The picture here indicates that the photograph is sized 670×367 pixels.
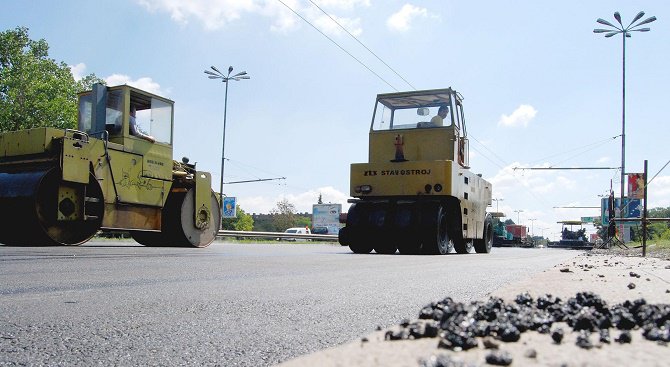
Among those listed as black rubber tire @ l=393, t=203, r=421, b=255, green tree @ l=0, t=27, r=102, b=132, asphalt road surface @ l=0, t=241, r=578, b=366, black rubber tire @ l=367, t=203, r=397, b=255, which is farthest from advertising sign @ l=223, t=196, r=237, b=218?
asphalt road surface @ l=0, t=241, r=578, b=366

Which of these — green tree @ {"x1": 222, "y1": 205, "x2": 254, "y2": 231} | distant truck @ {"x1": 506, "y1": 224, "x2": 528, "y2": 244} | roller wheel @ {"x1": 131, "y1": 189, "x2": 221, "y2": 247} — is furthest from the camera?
green tree @ {"x1": 222, "y1": 205, "x2": 254, "y2": 231}

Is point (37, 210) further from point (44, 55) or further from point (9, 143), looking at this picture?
point (44, 55)

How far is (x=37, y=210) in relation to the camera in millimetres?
9500

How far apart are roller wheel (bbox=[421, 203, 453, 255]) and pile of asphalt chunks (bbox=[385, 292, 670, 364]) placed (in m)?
10.1

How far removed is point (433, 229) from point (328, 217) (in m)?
52.2

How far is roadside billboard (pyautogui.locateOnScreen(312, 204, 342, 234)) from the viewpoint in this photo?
63719mm

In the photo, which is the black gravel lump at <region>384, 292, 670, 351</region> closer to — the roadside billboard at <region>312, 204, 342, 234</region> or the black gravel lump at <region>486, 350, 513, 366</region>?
the black gravel lump at <region>486, 350, 513, 366</region>

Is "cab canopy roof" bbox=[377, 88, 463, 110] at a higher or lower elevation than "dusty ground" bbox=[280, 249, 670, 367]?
higher

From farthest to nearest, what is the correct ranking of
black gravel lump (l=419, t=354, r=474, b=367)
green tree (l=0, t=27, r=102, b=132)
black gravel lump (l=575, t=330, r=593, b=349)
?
green tree (l=0, t=27, r=102, b=132)
black gravel lump (l=575, t=330, r=593, b=349)
black gravel lump (l=419, t=354, r=474, b=367)

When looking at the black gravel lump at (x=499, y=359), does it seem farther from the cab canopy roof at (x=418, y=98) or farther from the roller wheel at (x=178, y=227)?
the cab canopy roof at (x=418, y=98)

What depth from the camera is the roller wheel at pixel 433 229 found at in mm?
12227

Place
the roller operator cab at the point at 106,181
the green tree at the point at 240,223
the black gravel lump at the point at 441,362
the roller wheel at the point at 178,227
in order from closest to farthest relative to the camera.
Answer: the black gravel lump at the point at 441,362
the roller operator cab at the point at 106,181
the roller wheel at the point at 178,227
the green tree at the point at 240,223

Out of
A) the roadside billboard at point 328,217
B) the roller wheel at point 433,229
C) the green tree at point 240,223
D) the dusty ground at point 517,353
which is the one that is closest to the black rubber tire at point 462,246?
the roller wheel at point 433,229

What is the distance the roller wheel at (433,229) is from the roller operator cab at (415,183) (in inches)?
0.8
